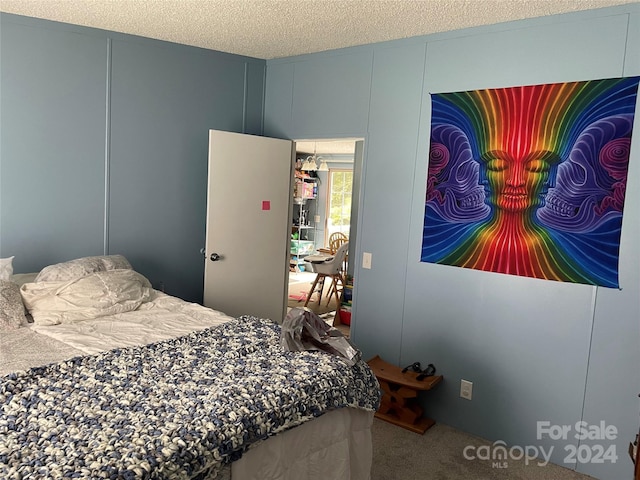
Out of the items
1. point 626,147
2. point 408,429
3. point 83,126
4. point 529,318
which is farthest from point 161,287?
point 626,147

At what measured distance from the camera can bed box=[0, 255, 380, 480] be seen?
5.07 feet

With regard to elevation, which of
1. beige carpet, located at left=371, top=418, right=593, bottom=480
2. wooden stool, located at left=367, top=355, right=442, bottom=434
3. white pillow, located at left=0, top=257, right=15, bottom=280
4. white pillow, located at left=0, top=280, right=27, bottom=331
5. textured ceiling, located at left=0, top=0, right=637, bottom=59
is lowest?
beige carpet, located at left=371, top=418, right=593, bottom=480

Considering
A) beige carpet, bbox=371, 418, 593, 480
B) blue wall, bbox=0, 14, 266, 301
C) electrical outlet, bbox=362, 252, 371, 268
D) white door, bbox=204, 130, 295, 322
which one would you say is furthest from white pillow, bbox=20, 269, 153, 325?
beige carpet, bbox=371, 418, 593, 480

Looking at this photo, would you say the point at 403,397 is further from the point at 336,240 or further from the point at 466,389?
the point at 336,240

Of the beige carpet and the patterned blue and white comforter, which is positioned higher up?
the patterned blue and white comforter

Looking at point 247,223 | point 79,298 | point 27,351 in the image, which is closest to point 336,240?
point 247,223

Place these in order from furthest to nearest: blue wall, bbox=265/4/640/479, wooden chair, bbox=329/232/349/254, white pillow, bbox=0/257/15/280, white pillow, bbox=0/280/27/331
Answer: wooden chair, bbox=329/232/349/254
white pillow, bbox=0/257/15/280
blue wall, bbox=265/4/640/479
white pillow, bbox=0/280/27/331

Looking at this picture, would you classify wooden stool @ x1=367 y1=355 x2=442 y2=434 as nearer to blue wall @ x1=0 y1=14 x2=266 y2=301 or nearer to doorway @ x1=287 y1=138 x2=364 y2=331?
blue wall @ x1=0 y1=14 x2=266 y2=301

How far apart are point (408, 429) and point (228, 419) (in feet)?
6.05

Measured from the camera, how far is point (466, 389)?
3.27 m

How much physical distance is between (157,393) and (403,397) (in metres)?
1.84

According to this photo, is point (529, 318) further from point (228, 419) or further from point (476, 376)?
point (228, 419)

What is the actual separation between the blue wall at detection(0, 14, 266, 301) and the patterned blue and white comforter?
1.47 m

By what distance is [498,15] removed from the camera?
9.49 feet
